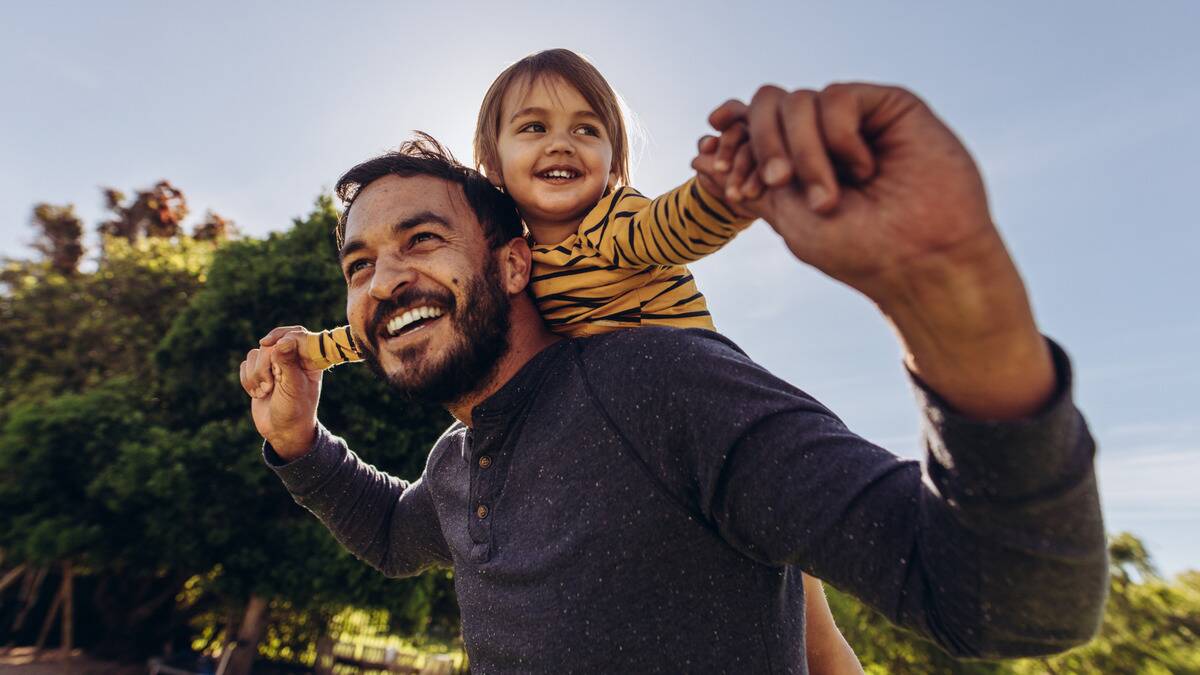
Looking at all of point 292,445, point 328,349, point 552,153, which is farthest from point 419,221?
point 292,445

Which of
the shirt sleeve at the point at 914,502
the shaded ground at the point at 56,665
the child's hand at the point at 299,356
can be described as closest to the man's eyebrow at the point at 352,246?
the child's hand at the point at 299,356

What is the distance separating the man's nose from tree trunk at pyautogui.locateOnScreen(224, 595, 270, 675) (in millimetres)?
11667

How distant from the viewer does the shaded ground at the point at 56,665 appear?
1283 cm

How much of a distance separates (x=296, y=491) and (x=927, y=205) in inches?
100

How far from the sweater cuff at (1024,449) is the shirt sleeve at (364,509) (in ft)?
6.82

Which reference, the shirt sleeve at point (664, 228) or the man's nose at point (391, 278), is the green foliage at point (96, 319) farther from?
the shirt sleeve at point (664, 228)

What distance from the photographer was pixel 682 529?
1.41 m

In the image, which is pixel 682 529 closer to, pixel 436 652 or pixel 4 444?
pixel 4 444

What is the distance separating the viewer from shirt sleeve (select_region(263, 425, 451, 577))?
2.57 meters

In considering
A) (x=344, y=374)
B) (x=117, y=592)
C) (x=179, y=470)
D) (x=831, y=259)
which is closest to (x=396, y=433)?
(x=344, y=374)

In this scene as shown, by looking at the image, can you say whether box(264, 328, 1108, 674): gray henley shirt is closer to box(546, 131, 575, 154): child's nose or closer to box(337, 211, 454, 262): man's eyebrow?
box(337, 211, 454, 262): man's eyebrow

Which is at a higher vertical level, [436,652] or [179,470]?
[179,470]

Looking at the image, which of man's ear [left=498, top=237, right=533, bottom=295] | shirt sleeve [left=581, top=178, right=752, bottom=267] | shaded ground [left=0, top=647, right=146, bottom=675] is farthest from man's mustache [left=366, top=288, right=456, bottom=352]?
shaded ground [left=0, top=647, right=146, bottom=675]

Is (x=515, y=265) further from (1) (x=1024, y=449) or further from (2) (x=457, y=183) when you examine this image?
(1) (x=1024, y=449)
